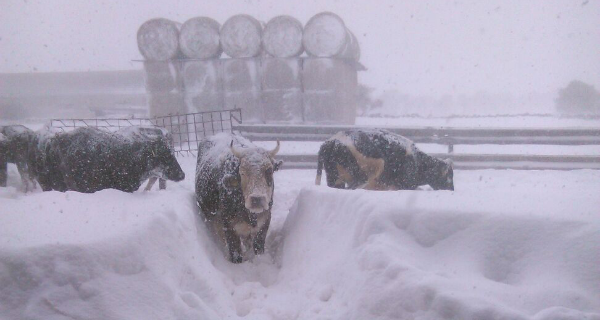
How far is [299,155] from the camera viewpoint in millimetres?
8508

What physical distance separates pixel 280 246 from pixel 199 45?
9.92 metres

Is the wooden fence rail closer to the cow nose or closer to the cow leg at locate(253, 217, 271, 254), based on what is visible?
the cow leg at locate(253, 217, 271, 254)

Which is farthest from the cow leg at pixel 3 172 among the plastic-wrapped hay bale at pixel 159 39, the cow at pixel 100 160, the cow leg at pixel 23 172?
the plastic-wrapped hay bale at pixel 159 39

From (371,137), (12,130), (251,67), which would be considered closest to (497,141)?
(371,137)

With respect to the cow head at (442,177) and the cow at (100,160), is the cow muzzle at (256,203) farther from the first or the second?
the cow head at (442,177)

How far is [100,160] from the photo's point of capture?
520cm

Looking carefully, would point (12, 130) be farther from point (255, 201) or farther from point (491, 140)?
point (491, 140)

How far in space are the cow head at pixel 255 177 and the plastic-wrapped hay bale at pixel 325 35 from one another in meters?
8.43

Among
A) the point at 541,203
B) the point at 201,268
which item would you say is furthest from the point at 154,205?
the point at 541,203

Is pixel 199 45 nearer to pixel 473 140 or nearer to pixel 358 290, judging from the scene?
pixel 473 140

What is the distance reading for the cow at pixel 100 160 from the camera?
5.17m

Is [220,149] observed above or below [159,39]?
below

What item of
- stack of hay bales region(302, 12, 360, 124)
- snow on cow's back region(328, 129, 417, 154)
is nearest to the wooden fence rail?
snow on cow's back region(328, 129, 417, 154)

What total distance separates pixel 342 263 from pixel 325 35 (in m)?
10.2
